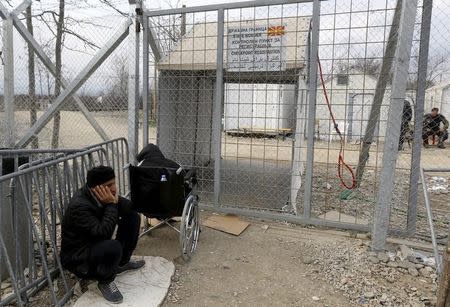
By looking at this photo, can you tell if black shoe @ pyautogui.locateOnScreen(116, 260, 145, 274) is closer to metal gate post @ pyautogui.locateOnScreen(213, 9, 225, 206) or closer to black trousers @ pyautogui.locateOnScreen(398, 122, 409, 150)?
metal gate post @ pyautogui.locateOnScreen(213, 9, 225, 206)

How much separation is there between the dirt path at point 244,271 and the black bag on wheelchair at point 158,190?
492 millimetres

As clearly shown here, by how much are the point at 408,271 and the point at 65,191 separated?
328 centimetres

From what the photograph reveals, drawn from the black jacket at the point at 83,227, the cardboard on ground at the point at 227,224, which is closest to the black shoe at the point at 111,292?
the black jacket at the point at 83,227

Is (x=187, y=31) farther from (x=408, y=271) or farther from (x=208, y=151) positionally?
(x=408, y=271)

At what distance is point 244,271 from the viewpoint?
3494 mm

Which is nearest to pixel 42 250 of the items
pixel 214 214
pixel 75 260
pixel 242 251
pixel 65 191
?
pixel 75 260

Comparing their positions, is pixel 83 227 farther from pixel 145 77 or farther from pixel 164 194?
pixel 145 77

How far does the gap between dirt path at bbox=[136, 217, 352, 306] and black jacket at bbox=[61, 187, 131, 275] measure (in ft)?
2.60

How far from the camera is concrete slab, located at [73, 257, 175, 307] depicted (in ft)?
9.37

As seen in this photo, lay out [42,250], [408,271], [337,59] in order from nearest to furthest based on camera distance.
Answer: [42,250], [408,271], [337,59]

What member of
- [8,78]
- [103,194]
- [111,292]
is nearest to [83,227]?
[103,194]

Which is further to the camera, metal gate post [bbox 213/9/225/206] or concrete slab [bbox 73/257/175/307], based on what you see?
metal gate post [bbox 213/9/225/206]

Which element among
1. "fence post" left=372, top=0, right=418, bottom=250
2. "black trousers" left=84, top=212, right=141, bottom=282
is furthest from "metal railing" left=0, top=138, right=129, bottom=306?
"fence post" left=372, top=0, right=418, bottom=250

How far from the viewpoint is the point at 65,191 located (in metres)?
3.16
